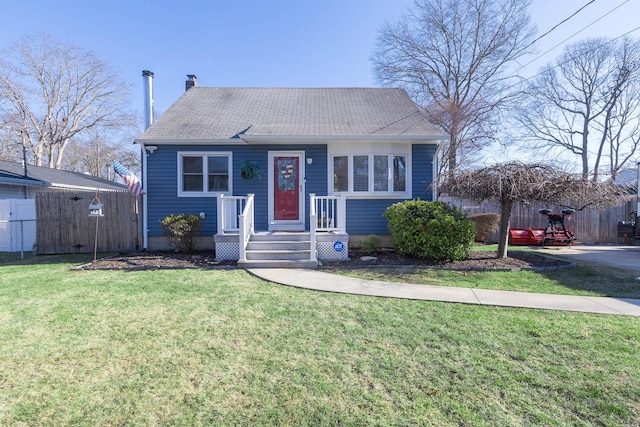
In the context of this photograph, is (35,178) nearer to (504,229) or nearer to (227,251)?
(227,251)

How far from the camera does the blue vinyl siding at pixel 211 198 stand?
8859mm

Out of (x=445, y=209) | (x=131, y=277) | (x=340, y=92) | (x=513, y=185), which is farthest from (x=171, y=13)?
(x=513, y=185)

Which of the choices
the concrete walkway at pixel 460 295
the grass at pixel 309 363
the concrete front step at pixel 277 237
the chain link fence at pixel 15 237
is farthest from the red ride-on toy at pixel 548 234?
the chain link fence at pixel 15 237

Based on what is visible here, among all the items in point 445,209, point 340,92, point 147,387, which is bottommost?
point 147,387

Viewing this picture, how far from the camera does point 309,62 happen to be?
14.8 metres

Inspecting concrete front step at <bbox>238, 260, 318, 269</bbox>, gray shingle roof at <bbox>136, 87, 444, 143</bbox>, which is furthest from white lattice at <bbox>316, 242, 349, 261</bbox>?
gray shingle roof at <bbox>136, 87, 444, 143</bbox>

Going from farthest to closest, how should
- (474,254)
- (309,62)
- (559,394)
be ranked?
1. (309,62)
2. (474,254)
3. (559,394)

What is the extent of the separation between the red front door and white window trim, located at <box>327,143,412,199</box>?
1028 millimetres

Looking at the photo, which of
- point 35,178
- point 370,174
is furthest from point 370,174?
point 35,178

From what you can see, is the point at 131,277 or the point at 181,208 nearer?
the point at 131,277

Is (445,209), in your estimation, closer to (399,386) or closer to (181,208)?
(399,386)

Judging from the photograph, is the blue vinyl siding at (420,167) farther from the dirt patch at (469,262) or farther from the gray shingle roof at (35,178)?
the gray shingle roof at (35,178)

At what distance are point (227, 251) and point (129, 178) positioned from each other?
323 cm

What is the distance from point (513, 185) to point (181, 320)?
669 cm
